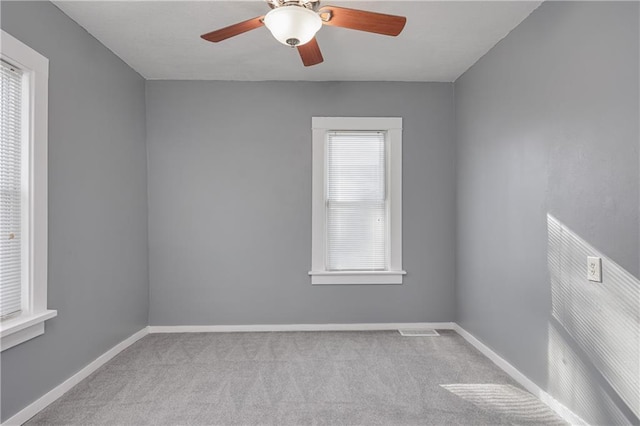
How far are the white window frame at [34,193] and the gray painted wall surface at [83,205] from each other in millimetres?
86

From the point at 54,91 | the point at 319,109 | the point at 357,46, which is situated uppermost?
the point at 357,46

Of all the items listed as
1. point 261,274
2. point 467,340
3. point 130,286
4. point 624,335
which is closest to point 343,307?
point 261,274

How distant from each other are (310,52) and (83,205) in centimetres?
198

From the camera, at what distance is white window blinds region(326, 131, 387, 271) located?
3.92 metres

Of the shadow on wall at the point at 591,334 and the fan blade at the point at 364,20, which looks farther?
the fan blade at the point at 364,20

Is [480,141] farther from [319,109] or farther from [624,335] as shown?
[624,335]

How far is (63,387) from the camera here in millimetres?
2500

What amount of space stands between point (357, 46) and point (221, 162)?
175 cm

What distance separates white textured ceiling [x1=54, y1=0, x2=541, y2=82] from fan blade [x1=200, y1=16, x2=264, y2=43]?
30 centimetres

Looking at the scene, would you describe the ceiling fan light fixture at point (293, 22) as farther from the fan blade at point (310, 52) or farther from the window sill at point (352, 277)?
the window sill at point (352, 277)

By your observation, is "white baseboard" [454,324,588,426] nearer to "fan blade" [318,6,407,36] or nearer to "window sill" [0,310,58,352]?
"fan blade" [318,6,407,36]

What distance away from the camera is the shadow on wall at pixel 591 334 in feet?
5.81

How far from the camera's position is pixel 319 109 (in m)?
3.88

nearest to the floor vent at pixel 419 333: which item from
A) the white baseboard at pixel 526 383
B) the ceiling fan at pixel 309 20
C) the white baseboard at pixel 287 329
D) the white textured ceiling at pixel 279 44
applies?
the white baseboard at pixel 287 329
